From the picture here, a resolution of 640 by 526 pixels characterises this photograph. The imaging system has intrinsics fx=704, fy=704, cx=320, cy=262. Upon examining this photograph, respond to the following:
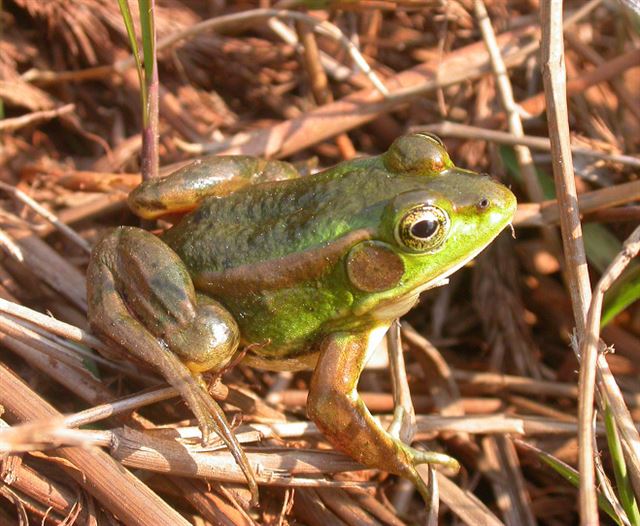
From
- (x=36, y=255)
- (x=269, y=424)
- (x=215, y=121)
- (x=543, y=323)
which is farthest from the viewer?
(x=215, y=121)

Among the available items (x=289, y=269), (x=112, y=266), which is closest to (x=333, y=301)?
(x=289, y=269)

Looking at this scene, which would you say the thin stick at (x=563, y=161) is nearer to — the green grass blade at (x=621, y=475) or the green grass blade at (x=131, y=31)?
the green grass blade at (x=621, y=475)

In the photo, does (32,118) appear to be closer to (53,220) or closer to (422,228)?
(53,220)

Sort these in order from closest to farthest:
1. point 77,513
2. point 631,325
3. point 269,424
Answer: point 77,513, point 269,424, point 631,325

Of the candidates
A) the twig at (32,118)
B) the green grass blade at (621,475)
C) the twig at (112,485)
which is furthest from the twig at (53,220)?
the green grass blade at (621,475)

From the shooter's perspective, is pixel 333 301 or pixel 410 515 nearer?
pixel 333 301

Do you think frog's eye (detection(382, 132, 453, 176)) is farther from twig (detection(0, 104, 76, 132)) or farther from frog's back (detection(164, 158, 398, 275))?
twig (detection(0, 104, 76, 132))

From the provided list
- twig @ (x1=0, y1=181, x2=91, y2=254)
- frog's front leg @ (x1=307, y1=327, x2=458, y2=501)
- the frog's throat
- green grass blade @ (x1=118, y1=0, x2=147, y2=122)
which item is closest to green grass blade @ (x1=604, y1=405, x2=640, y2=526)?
frog's front leg @ (x1=307, y1=327, x2=458, y2=501)

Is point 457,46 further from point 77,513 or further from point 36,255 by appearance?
point 77,513
